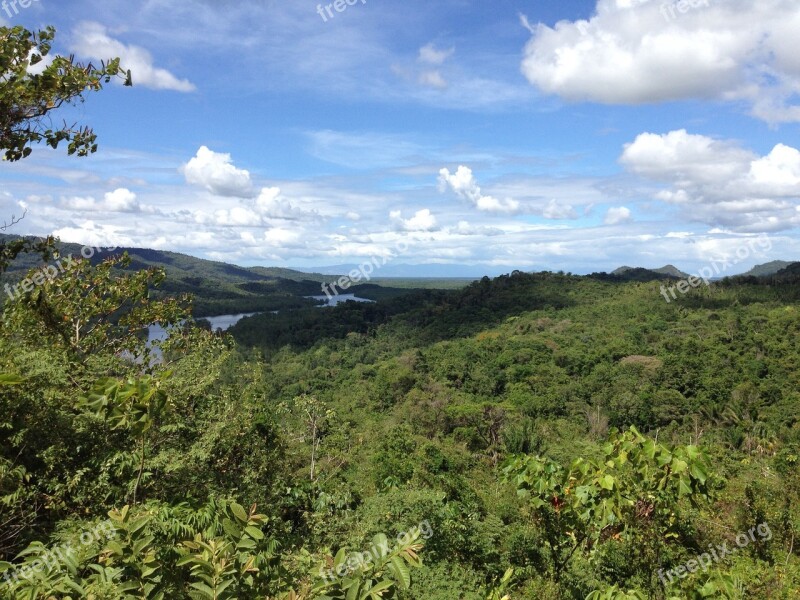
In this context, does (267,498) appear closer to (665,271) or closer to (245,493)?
(245,493)

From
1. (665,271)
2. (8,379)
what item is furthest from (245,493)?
(665,271)

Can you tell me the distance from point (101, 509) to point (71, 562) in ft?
8.89

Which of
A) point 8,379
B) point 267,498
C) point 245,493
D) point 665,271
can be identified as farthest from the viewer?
point 665,271

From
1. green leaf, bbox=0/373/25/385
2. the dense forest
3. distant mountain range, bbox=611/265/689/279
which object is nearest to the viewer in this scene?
green leaf, bbox=0/373/25/385

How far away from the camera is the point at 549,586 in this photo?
634cm

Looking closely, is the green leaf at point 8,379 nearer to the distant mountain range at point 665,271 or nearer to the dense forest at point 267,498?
the dense forest at point 267,498

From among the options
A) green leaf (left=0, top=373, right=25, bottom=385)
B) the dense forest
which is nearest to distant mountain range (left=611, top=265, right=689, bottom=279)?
the dense forest

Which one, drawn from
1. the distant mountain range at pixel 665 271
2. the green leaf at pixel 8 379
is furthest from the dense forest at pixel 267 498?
the distant mountain range at pixel 665 271

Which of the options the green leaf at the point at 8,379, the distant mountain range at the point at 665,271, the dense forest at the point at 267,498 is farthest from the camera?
the distant mountain range at the point at 665,271

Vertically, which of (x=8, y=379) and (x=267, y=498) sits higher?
(x=8, y=379)

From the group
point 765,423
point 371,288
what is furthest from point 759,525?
point 371,288

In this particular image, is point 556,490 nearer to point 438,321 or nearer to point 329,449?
point 329,449

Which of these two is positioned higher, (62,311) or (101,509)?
(62,311)

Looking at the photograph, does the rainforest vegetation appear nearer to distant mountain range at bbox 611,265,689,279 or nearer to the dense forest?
the dense forest
